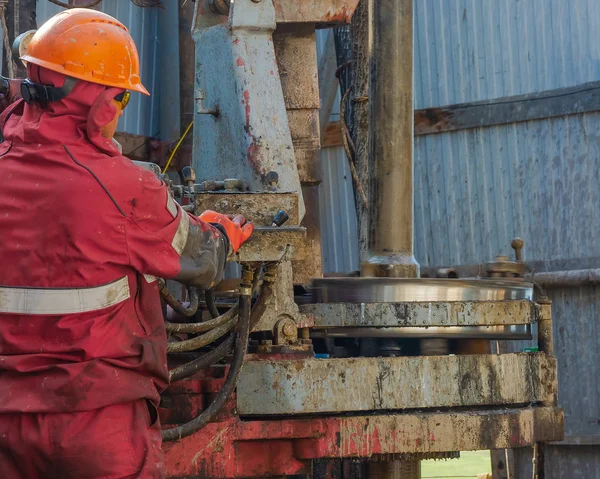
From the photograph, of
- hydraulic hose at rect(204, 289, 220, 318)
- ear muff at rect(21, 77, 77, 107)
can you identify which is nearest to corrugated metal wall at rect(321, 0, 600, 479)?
hydraulic hose at rect(204, 289, 220, 318)

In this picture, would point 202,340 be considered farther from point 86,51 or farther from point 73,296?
point 86,51

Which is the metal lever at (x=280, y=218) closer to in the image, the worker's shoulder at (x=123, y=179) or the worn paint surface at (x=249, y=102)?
the worn paint surface at (x=249, y=102)

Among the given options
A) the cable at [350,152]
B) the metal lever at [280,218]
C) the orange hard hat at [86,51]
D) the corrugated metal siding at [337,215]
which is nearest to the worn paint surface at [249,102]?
the metal lever at [280,218]

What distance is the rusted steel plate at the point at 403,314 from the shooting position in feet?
11.3

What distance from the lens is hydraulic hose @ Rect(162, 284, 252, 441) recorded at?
3.06 metres

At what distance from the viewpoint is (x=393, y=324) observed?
347cm

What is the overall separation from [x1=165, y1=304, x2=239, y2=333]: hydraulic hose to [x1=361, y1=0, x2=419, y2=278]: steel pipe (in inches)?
31.4

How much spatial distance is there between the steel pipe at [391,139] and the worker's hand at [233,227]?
953mm

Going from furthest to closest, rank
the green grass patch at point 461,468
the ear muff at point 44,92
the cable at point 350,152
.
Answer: the green grass patch at point 461,468
the cable at point 350,152
the ear muff at point 44,92

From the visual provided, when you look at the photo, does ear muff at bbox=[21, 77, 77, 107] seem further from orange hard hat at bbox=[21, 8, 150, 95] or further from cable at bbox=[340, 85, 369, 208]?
cable at bbox=[340, 85, 369, 208]

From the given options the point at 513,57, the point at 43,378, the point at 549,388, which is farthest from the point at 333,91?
the point at 43,378

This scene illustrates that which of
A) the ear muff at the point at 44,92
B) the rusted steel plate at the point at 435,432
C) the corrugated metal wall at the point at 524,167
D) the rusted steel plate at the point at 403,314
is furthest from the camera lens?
the corrugated metal wall at the point at 524,167

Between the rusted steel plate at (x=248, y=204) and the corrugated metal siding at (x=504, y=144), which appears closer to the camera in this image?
the rusted steel plate at (x=248, y=204)

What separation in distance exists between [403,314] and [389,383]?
0.24 meters
